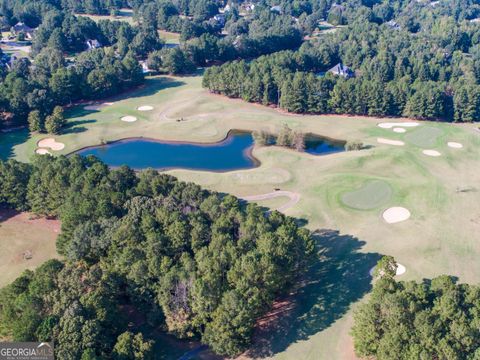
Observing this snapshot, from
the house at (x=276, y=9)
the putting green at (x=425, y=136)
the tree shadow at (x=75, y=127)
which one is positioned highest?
the house at (x=276, y=9)

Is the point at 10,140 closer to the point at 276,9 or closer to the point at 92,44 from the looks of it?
the point at 92,44

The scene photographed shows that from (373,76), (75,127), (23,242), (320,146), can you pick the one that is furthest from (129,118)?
(373,76)

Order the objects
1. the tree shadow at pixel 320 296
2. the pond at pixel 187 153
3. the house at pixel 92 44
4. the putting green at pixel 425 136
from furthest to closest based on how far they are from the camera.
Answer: the house at pixel 92 44 < the putting green at pixel 425 136 < the pond at pixel 187 153 < the tree shadow at pixel 320 296

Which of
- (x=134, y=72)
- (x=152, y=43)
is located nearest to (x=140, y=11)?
(x=152, y=43)

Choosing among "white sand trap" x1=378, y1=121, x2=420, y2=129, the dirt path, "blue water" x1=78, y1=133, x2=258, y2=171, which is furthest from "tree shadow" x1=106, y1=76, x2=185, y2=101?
the dirt path

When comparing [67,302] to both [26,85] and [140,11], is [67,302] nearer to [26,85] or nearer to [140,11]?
[26,85]

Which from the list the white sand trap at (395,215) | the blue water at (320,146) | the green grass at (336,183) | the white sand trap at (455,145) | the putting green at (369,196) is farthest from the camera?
the blue water at (320,146)

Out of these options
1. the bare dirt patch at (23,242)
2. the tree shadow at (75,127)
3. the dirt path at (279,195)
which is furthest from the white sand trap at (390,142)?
the tree shadow at (75,127)

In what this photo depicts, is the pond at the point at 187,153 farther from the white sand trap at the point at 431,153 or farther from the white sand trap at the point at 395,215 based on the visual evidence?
the white sand trap at the point at 395,215
